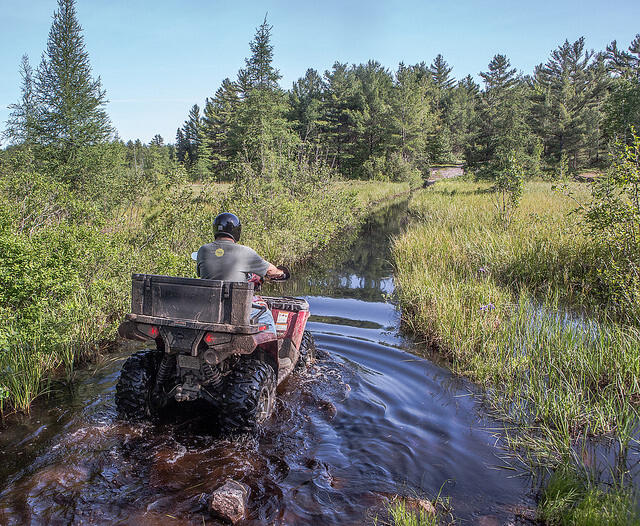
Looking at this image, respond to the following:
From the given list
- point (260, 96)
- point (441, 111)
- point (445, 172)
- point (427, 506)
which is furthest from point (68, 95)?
point (441, 111)

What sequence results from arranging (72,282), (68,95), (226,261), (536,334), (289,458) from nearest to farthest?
(289,458)
(226,261)
(72,282)
(536,334)
(68,95)

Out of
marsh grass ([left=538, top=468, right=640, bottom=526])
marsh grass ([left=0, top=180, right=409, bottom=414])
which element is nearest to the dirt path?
marsh grass ([left=0, top=180, right=409, bottom=414])

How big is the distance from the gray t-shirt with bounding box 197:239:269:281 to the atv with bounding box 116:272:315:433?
47cm

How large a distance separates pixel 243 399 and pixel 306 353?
82.1 inches

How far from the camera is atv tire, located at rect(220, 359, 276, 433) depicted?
380cm

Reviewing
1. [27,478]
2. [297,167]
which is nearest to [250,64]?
[297,167]

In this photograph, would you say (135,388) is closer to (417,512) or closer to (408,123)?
(417,512)

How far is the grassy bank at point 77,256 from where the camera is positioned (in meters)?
4.86

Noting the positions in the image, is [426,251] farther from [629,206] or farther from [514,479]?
[514,479]

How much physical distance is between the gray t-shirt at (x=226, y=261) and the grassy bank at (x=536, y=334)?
285 cm

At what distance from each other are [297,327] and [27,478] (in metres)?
2.76

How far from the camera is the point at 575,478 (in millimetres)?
3328

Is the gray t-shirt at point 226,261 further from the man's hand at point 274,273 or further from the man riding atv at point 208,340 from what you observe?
the man's hand at point 274,273

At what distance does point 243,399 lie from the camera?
3799mm
